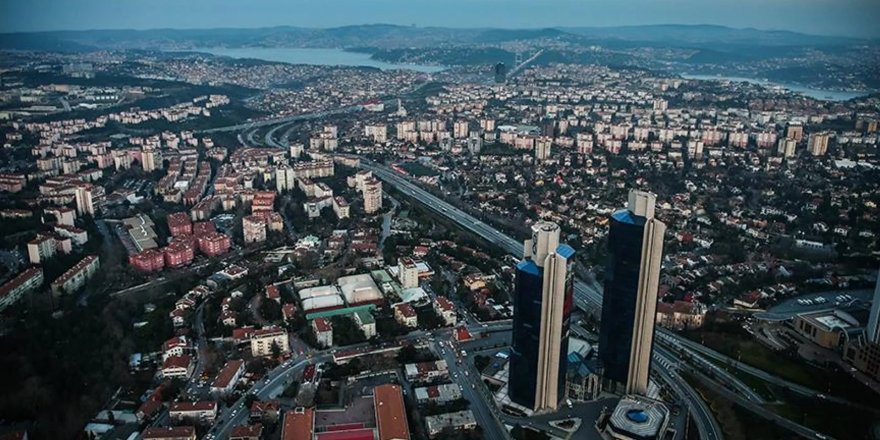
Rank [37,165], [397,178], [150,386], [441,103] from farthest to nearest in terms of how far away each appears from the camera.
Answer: [441,103] < [397,178] < [37,165] < [150,386]

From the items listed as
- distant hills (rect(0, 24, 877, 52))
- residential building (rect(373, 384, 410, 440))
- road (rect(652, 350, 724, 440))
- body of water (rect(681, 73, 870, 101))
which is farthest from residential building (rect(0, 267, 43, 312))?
distant hills (rect(0, 24, 877, 52))

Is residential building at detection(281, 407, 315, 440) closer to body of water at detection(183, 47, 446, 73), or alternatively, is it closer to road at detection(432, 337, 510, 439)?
road at detection(432, 337, 510, 439)

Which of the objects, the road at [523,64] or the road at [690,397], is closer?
the road at [690,397]

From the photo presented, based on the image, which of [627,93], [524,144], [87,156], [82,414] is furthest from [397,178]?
[627,93]

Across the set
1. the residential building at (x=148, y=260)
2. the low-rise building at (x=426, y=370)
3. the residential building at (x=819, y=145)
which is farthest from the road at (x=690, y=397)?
the residential building at (x=819, y=145)

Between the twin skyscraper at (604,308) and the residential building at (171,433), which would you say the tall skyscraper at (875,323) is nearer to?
the twin skyscraper at (604,308)

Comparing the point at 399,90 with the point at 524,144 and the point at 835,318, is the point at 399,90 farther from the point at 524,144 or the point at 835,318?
the point at 835,318
